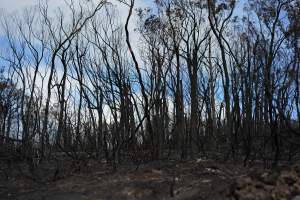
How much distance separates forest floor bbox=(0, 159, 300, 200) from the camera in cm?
738

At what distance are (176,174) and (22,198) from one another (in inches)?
154

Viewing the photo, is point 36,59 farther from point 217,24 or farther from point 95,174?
point 95,174

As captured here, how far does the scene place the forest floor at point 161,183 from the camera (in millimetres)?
7379

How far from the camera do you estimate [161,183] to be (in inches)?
367

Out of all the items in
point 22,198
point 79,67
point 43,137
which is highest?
point 79,67

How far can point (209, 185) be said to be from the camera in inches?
341

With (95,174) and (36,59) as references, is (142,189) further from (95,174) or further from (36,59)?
(36,59)

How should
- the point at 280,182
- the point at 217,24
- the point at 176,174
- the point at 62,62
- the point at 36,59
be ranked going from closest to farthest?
the point at 280,182, the point at 176,174, the point at 217,24, the point at 62,62, the point at 36,59

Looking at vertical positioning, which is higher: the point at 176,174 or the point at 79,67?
the point at 79,67

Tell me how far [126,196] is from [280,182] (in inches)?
134

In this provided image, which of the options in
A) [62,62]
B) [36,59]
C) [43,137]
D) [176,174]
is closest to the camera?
[176,174]

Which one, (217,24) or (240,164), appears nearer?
(240,164)

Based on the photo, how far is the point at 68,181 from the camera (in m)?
11.4

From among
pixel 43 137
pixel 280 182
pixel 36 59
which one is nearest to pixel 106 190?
pixel 280 182
